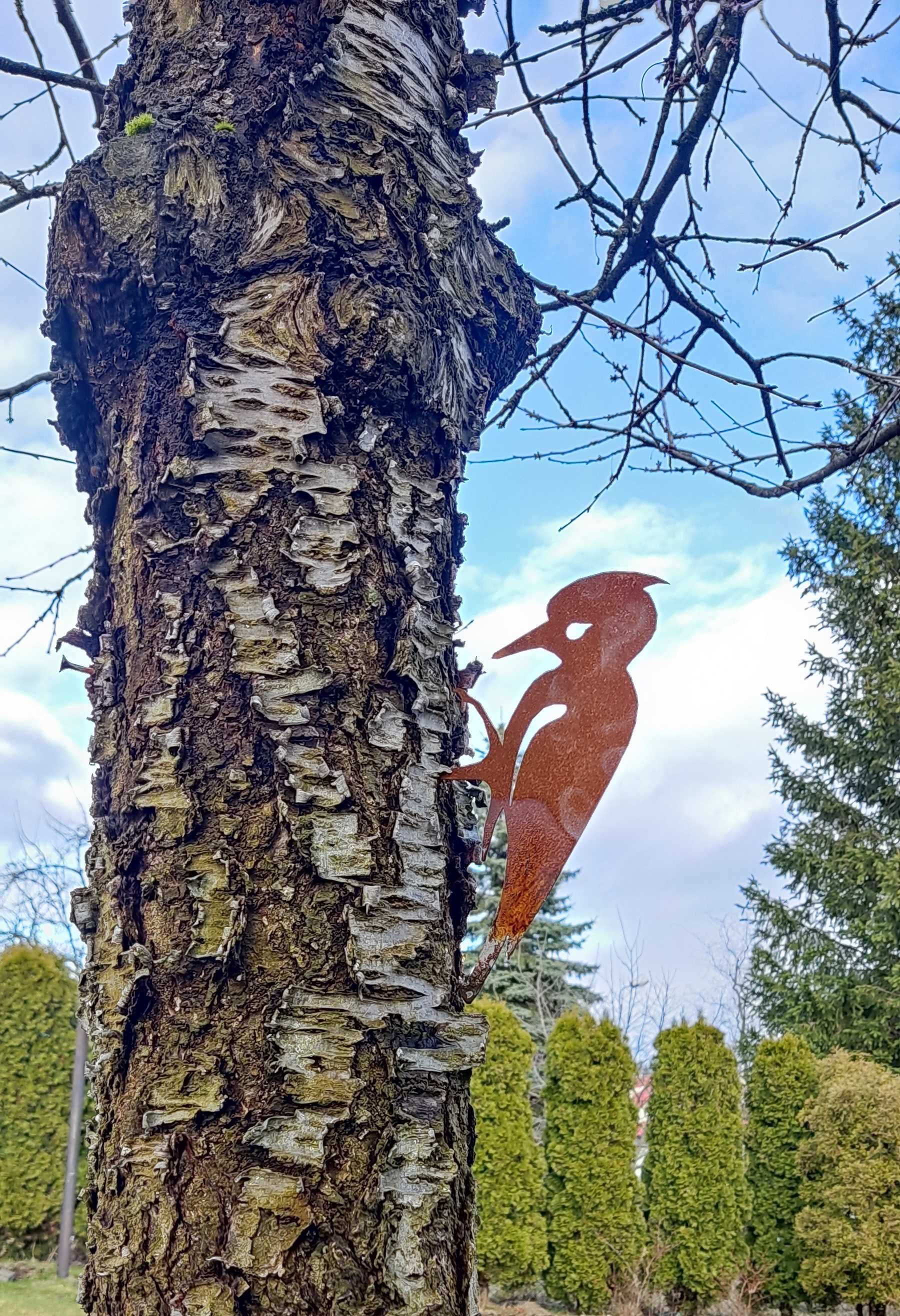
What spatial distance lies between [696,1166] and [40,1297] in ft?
14.8

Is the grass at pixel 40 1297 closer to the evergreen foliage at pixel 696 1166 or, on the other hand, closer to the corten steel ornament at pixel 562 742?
the evergreen foliage at pixel 696 1166

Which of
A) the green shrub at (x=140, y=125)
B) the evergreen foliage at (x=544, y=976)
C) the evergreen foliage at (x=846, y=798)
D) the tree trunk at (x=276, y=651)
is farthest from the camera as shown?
the evergreen foliage at (x=544, y=976)

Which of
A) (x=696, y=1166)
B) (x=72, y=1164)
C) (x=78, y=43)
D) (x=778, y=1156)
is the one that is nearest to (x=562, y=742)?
(x=78, y=43)

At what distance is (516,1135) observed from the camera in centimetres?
659

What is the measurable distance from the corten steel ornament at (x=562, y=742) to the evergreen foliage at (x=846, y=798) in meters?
8.92

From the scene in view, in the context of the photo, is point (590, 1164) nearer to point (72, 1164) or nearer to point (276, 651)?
point (72, 1164)

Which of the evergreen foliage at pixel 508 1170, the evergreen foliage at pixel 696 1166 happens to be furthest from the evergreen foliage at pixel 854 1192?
the evergreen foliage at pixel 508 1170

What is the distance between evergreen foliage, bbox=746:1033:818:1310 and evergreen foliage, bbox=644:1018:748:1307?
14 centimetres

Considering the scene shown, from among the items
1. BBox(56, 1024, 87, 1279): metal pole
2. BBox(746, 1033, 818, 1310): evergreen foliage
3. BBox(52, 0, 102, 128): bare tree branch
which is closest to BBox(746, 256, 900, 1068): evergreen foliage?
BBox(746, 1033, 818, 1310): evergreen foliage

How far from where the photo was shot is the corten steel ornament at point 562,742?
970 mm

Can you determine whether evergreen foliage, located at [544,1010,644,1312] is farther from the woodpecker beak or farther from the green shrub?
the green shrub

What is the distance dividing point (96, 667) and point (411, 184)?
0.70 m

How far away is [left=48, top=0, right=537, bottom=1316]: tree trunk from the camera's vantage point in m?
0.82

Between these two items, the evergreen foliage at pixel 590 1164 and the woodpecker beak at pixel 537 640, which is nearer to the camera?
the woodpecker beak at pixel 537 640
